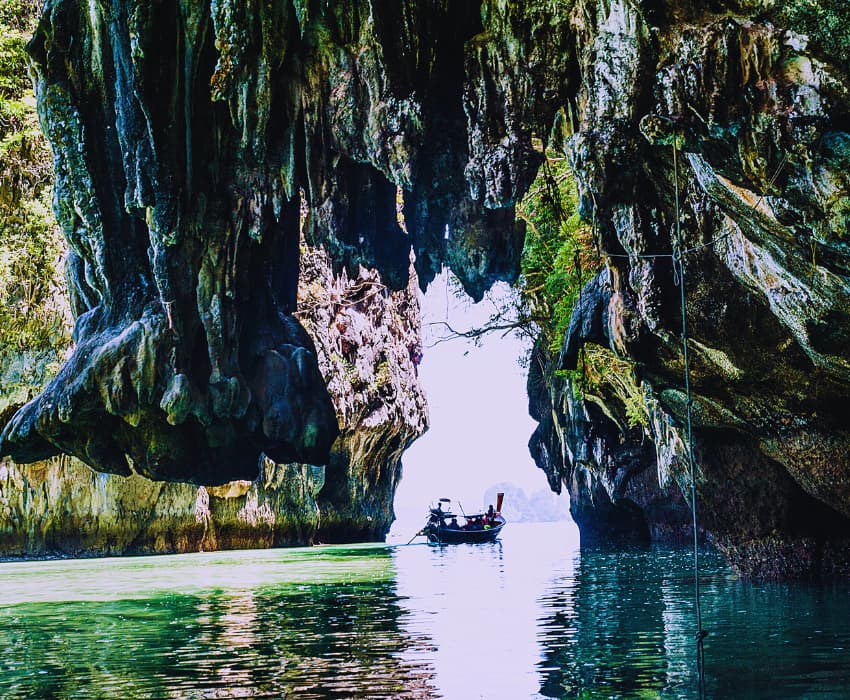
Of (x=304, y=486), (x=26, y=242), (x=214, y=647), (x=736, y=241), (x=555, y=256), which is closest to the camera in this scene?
(x=214, y=647)

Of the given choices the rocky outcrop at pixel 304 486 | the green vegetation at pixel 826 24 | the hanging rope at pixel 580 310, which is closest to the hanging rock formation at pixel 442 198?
the green vegetation at pixel 826 24

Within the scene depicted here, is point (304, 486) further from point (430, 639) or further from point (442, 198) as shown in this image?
point (430, 639)

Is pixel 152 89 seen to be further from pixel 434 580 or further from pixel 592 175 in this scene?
pixel 434 580

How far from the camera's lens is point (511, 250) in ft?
47.1

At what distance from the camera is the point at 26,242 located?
28625 millimetres

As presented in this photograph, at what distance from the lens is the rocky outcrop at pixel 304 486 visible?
31.8 metres

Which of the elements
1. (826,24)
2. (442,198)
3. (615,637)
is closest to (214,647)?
(615,637)

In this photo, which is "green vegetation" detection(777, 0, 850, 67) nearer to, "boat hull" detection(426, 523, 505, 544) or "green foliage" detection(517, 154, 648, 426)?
"green foliage" detection(517, 154, 648, 426)

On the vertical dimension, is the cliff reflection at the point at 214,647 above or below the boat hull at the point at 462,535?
above

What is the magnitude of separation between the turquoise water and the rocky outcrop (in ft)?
47.8

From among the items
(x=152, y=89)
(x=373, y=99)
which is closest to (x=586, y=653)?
(x=373, y=99)

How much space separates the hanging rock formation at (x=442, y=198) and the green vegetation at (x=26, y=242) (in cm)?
1262

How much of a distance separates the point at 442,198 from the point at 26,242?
1888 centimetres

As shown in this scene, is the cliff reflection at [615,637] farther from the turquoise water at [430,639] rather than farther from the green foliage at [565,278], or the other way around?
the green foliage at [565,278]
